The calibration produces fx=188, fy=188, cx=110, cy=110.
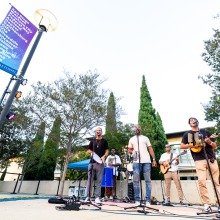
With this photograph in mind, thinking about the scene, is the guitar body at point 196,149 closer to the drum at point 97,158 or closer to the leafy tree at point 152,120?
the drum at point 97,158

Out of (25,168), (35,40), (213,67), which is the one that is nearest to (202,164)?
(35,40)

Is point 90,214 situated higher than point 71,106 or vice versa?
point 71,106

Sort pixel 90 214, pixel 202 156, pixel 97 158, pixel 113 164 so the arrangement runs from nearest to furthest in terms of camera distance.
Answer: pixel 90 214
pixel 202 156
pixel 97 158
pixel 113 164

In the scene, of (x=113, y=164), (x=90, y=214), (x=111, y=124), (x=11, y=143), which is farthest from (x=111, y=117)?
(x=11, y=143)

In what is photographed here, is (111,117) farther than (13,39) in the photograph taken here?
Yes

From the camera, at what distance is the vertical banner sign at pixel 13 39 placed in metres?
4.62

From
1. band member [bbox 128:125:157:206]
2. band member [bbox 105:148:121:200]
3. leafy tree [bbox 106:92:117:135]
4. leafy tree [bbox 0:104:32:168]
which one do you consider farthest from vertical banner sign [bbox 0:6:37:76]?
leafy tree [bbox 0:104:32:168]

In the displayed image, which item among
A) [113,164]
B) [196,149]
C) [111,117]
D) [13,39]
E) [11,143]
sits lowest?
[196,149]

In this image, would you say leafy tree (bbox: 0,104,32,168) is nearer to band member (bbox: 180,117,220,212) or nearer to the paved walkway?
the paved walkway

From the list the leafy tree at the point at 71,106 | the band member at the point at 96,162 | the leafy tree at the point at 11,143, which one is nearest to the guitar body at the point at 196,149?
the band member at the point at 96,162

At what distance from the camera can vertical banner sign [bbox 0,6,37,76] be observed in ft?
15.1

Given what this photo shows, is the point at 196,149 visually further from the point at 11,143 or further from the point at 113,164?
the point at 11,143

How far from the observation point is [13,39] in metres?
4.88

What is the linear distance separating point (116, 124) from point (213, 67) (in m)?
7.44
